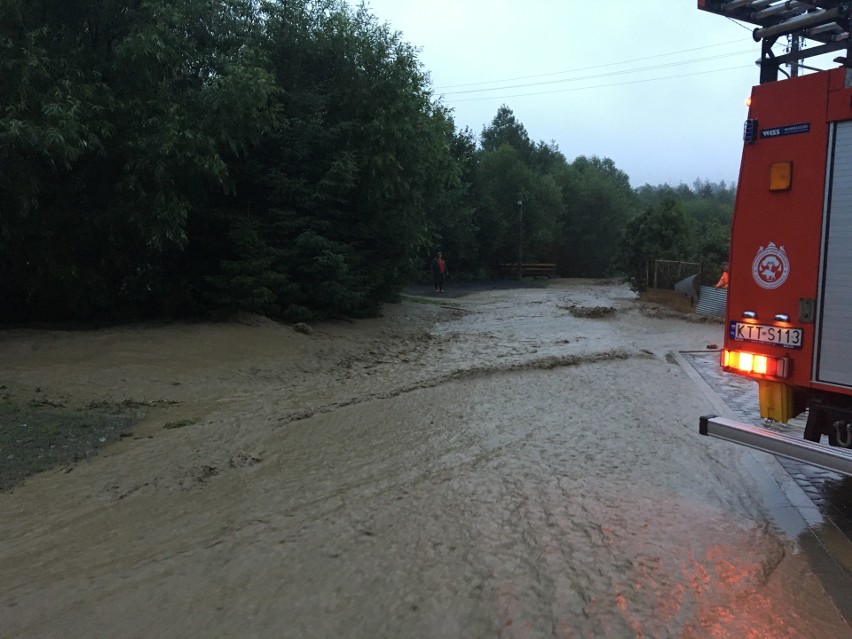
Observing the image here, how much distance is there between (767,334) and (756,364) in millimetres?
239

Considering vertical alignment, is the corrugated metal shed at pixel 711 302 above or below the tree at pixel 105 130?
below

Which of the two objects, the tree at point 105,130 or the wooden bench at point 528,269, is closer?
the tree at point 105,130

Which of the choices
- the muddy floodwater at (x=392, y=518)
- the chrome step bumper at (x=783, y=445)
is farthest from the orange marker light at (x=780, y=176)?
the muddy floodwater at (x=392, y=518)

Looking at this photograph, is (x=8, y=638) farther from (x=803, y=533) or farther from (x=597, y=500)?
(x=803, y=533)

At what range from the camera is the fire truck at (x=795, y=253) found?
4.42 m

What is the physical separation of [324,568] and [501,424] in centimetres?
402

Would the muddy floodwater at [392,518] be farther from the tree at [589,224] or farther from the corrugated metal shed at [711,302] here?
the tree at [589,224]

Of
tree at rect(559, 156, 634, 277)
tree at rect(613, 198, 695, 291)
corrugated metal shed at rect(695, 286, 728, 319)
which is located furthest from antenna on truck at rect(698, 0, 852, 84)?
tree at rect(559, 156, 634, 277)

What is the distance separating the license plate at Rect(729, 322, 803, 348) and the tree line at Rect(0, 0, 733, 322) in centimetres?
901

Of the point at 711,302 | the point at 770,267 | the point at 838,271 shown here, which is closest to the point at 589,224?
the point at 711,302

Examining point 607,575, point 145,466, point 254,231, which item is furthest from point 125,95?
point 607,575

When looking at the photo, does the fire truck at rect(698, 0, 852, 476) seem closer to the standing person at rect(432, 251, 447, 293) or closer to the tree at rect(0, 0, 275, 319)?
the tree at rect(0, 0, 275, 319)

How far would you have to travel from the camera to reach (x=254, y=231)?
14273 millimetres

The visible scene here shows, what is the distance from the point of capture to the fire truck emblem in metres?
4.77
